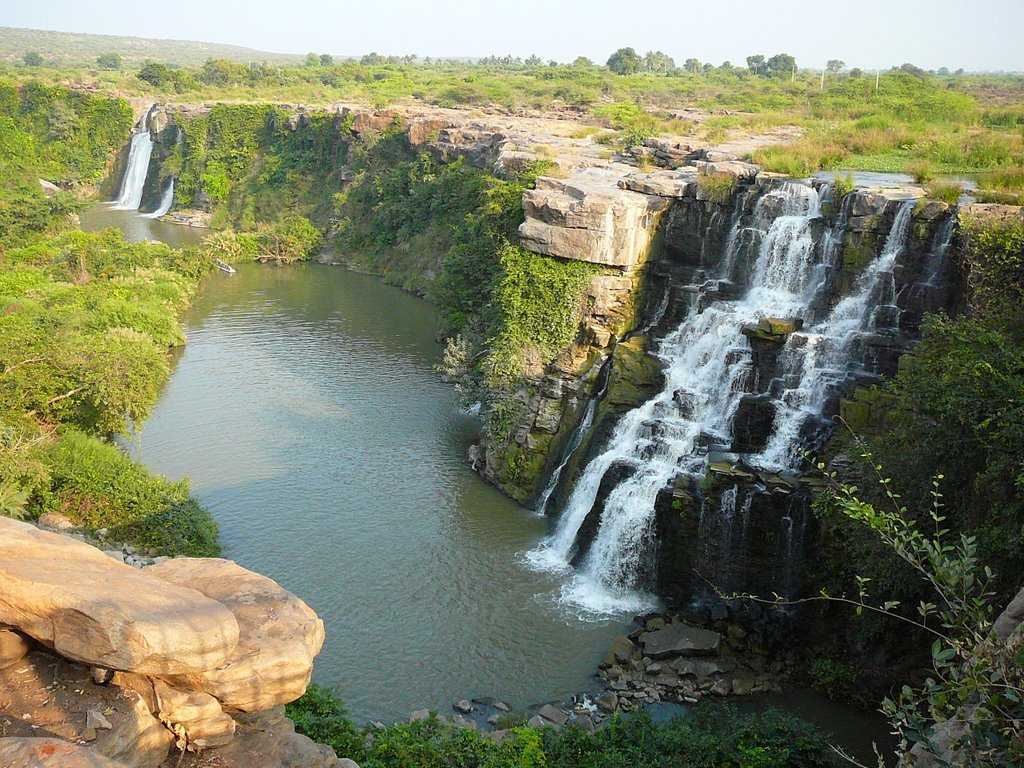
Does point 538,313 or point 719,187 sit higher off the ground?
point 719,187

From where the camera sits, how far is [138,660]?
29.7 ft

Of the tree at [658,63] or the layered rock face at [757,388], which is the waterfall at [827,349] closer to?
the layered rock face at [757,388]

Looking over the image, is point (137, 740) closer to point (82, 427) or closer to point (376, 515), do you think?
point (376, 515)

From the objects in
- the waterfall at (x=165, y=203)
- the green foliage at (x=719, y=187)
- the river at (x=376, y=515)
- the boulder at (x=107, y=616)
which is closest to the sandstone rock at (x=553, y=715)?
the river at (x=376, y=515)

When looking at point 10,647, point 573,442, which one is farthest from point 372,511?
point 10,647

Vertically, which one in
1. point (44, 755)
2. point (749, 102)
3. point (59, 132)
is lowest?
point (44, 755)

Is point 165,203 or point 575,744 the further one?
point 165,203

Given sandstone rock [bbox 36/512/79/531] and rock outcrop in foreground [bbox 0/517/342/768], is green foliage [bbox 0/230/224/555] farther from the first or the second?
rock outcrop in foreground [bbox 0/517/342/768]

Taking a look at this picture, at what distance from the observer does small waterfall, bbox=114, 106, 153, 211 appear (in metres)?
64.2

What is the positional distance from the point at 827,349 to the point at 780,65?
7907 cm

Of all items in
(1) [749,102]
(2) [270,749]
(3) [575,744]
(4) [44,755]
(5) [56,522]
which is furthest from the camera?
(1) [749,102]

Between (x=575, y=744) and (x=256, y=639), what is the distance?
19.4ft

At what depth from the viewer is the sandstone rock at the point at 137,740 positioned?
8.92m

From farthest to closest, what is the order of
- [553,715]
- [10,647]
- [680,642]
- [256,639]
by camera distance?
[680,642], [553,715], [256,639], [10,647]
